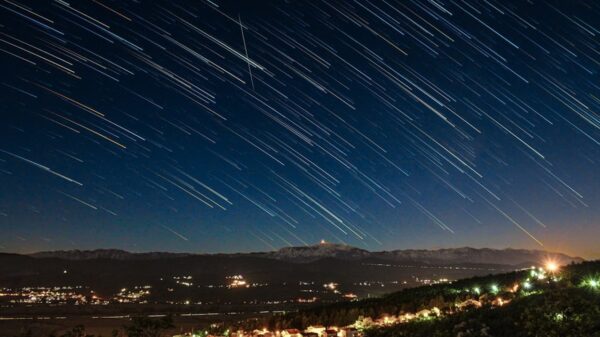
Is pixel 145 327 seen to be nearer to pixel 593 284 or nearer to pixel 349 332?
pixel 349 332

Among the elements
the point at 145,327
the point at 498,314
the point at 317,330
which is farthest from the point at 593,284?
the point at 145,327

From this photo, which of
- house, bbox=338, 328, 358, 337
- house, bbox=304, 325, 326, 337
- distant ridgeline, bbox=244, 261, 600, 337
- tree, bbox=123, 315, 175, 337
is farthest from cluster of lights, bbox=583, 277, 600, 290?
tree, bbox=123, 315, 175, 337

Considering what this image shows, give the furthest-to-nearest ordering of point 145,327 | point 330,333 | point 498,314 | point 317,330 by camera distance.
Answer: point 145,327 → point 317,330 → point 330,333 → point 498,314

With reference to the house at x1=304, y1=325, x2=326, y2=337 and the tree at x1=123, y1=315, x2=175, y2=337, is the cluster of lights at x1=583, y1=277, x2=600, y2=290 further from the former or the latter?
the tree at x1=123, y1=315, x2=175, y2=337

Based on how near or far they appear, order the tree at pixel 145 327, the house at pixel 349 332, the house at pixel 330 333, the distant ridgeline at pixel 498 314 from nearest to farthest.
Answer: the distant ridgeline at pixel 498 314 → the house at pixel 349 332 → the house at pixel 330 333 → the tree at pixel 145 327

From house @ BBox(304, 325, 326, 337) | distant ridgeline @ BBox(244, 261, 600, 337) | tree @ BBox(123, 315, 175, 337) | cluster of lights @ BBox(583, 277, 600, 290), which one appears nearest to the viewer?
distant ridgeline @ BBox(244, 261, 600, 337)

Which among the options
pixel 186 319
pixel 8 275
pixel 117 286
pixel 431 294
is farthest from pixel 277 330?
pixel 8 275

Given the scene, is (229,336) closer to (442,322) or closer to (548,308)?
(442,322)

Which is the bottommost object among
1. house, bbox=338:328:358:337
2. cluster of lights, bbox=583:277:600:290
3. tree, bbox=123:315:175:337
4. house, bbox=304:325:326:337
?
Result: house, bbox=338:328:358:337

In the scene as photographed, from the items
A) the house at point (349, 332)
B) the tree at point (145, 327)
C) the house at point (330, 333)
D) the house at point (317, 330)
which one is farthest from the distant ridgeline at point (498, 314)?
the tree at point (145, 327)

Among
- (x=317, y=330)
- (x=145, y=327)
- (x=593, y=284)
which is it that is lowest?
(x=317, y=330)

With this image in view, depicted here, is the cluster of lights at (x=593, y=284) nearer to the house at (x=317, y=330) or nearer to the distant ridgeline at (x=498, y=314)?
the distant ridgeline at (x=498, y=314)
